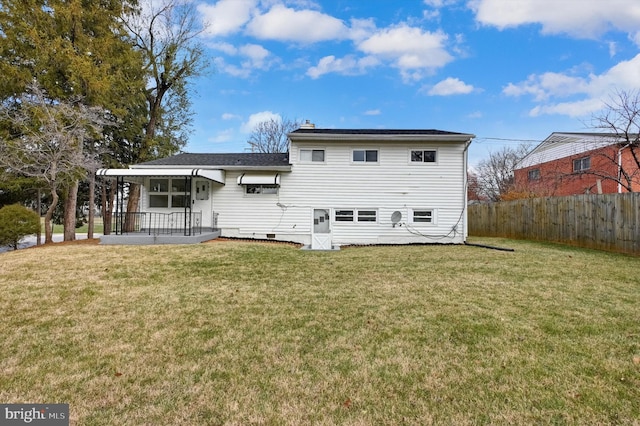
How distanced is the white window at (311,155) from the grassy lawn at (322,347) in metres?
8.27

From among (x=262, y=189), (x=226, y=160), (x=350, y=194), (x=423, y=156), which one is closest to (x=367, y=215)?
(x=350, y=194)

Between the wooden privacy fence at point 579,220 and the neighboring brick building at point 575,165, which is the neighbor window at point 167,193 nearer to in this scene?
the wooden privacy fence at point 579,220

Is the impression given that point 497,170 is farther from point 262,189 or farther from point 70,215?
point 70,215

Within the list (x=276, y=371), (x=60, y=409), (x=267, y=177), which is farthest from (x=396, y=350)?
(x=267, y=177)

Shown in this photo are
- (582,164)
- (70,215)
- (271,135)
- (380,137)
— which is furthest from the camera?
(271,135)

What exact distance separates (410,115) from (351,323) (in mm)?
22433

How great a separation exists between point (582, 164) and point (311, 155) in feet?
62.4

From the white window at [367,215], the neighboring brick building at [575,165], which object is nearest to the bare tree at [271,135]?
the white window at [367,215]

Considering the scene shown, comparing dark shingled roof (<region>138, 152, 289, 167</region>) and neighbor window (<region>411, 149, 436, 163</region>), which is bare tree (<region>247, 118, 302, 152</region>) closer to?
dark shingled roof (<region>138, 152, 289, 167</region>)

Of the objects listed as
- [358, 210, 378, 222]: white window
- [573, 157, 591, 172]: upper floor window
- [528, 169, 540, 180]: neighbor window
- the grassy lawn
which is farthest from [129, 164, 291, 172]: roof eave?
[528, 169, 540, 180]: neighbor window

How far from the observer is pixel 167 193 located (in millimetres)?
13305

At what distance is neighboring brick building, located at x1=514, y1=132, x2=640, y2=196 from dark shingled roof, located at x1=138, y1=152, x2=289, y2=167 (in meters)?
16.0

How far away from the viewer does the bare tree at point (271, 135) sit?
32250mm

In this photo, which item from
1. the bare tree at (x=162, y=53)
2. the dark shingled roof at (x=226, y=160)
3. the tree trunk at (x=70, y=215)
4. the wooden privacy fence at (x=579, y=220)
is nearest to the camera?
the wooden privacy fence at (x=579, y=220)
